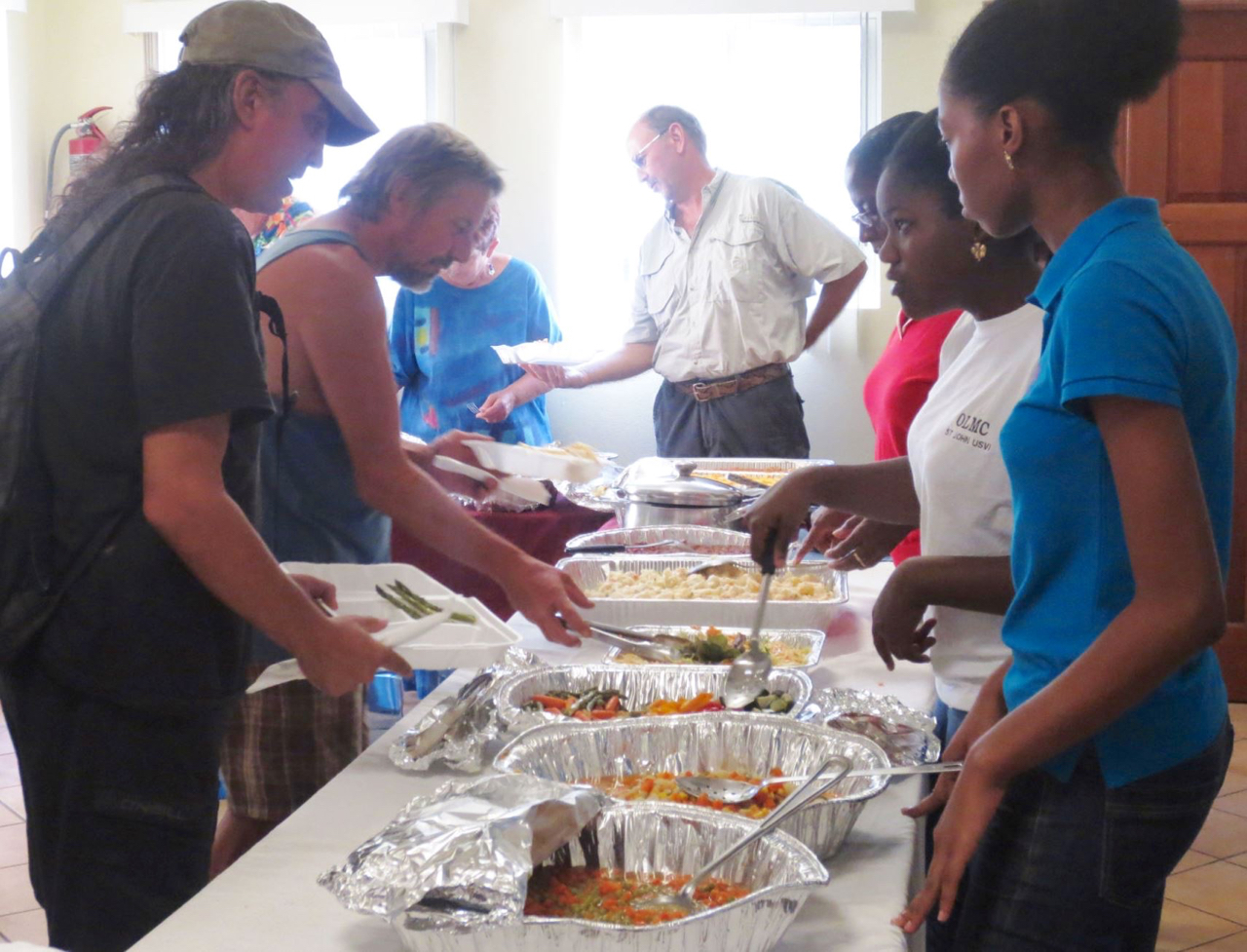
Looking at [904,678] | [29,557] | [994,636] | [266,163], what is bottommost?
[904,678]

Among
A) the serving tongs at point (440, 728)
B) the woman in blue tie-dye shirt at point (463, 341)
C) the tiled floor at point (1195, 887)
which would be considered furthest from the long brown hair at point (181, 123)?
the woman in blue tie-dye shirt at point (463, 341)

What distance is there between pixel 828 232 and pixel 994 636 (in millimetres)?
2525

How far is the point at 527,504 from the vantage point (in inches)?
100

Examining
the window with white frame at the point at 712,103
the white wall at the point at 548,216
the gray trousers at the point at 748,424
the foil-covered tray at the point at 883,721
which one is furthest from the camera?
the white wall at the point at 548,216

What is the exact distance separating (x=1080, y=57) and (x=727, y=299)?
2691mm

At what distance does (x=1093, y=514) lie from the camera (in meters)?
0.87

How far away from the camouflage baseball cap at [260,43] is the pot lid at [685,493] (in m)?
1.26

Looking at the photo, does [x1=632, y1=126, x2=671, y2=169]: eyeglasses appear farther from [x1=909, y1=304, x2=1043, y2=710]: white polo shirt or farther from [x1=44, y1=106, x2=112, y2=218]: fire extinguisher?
[x1=909, y1=304, x2=1043, y2=710]: white polo shirt

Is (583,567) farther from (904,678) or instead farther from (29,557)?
(29,557)

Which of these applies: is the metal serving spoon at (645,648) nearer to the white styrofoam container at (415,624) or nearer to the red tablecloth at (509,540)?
the white styrofoam container at (415,624)

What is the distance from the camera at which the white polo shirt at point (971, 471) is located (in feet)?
3.86

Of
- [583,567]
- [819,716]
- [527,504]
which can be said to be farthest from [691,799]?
[527,504]

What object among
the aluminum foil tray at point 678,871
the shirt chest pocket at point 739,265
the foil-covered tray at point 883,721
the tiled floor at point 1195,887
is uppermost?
the shirt chest pocket at point 739,265

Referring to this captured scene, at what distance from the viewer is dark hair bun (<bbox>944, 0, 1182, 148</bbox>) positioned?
Result: 88cm
